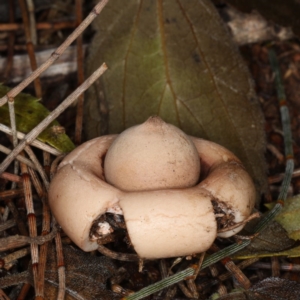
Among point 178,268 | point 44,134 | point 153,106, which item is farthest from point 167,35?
point 178,268

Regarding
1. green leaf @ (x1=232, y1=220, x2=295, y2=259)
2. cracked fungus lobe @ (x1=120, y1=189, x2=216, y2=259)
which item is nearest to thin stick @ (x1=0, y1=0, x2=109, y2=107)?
cracked fungus lobe @ (x1=120, y1=189, x2=216, y2=259)

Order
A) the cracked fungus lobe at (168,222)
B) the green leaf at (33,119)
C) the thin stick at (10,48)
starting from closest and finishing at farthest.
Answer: the cracked fungus lobe at (168,222), the green leaf at (33,119), the thin stick at (10,48)

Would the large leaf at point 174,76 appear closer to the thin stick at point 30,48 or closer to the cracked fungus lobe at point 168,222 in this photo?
the thin stick at point 30,48

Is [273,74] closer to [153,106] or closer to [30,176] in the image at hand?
[153,106]

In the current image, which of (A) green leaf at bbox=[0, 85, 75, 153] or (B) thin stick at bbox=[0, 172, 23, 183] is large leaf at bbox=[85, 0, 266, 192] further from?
(B) thin stick at bbox=[0, 172, 23, 183]

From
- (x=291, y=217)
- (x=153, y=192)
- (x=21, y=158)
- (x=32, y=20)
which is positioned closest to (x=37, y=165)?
(x=21, y=158)

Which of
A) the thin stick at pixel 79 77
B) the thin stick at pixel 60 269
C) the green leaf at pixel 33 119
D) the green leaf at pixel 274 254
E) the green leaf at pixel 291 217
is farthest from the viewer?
the thin stick at pixel 79 77

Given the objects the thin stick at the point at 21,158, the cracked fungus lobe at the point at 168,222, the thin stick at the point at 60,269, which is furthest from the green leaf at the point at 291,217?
the thin stick at the point at 21,158

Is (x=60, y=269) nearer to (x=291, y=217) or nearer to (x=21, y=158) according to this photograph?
(x=21, y=158)
